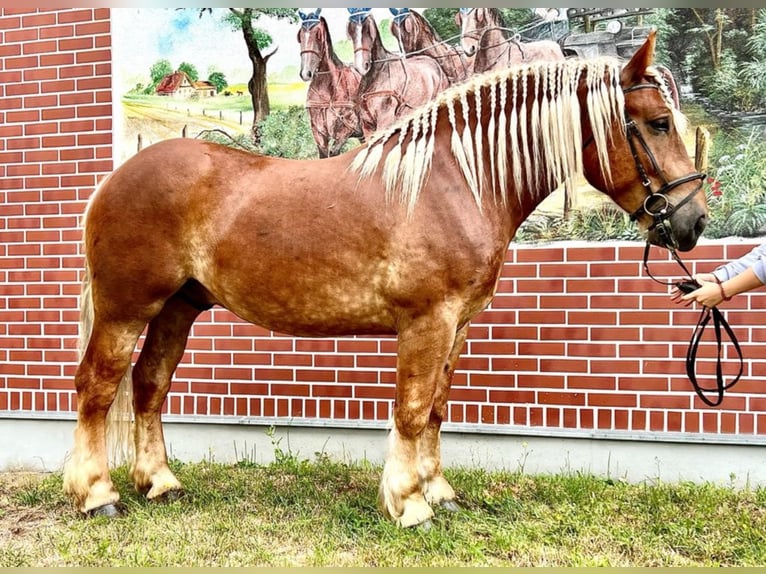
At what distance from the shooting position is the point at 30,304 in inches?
183

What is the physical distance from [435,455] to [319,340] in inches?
50.6

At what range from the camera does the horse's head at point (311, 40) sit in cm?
→ 426

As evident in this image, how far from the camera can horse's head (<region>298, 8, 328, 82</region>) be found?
4.26 metres

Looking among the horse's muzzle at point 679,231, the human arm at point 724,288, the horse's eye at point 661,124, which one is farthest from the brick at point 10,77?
the human arm at point 724,288

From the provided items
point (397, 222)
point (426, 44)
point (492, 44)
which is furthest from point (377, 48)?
point (397, 222)

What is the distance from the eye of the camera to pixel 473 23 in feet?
13.2

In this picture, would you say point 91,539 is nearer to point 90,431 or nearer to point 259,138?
point 90,431

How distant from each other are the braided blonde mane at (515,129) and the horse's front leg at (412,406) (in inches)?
22.5

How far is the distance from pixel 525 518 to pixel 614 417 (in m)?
1.05

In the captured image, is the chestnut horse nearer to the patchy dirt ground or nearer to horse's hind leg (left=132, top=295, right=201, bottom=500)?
horse's hind leg (left=132, top=295, right=201, bottom=500)

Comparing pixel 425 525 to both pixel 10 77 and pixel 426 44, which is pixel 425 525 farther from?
pixel 10 77

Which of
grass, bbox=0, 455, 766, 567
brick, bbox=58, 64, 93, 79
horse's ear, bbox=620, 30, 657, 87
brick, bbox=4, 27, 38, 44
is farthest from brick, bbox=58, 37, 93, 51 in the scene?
horse's ear, bbox=620, 30, 657, 87

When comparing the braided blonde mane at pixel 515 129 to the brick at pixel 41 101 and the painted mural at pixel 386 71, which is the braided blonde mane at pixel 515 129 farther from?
the brick at pixel 41 101

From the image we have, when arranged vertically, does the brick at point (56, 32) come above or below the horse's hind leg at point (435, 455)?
above
